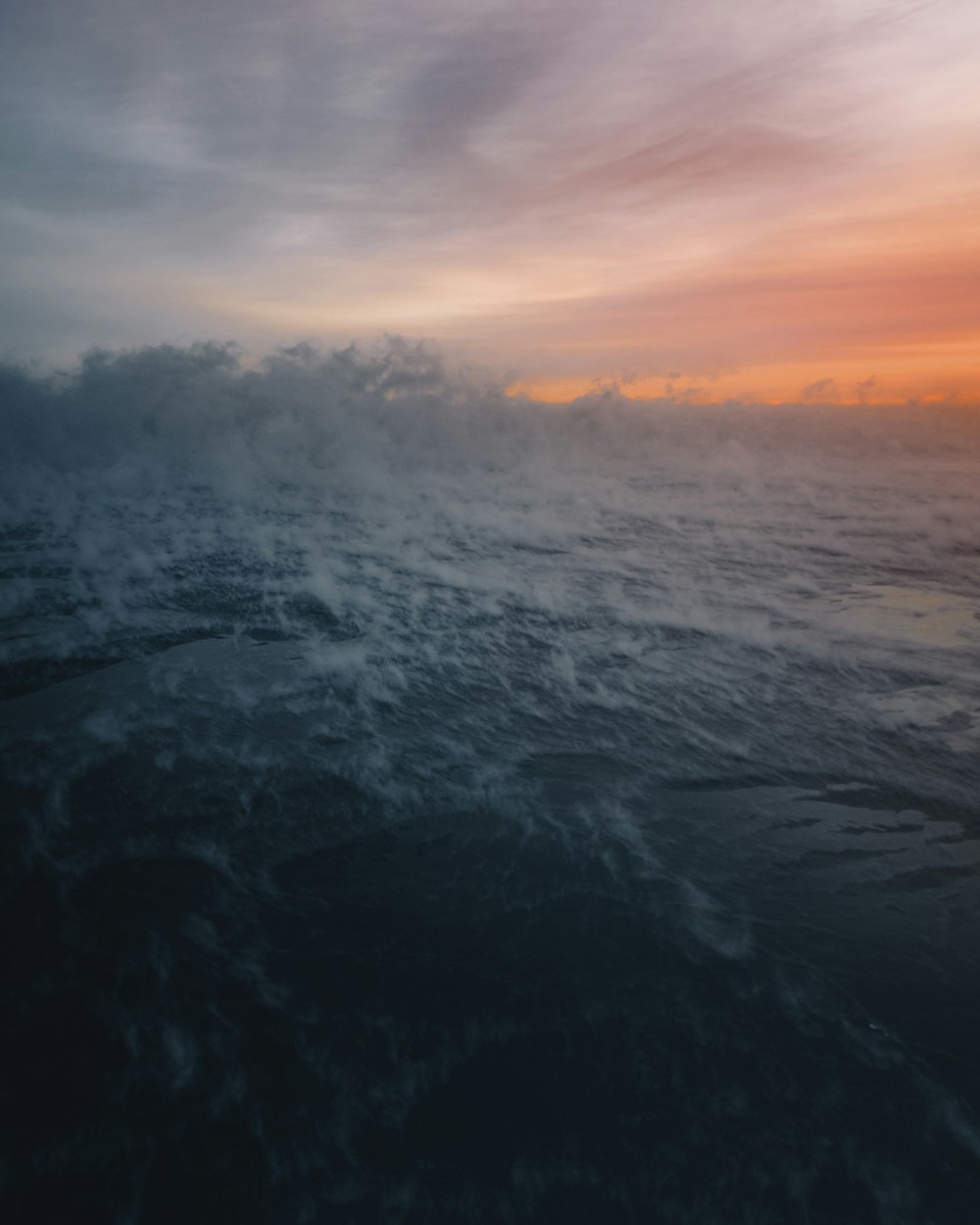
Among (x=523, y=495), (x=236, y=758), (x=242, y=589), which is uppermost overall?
(x=236, y=758)

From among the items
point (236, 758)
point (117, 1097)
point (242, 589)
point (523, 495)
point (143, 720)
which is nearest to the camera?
point (117, 1097)

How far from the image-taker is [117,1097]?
21.0 feet

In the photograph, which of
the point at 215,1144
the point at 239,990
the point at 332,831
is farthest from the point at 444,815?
the point at 215,1144

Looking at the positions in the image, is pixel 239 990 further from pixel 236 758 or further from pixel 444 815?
pixel 236 758

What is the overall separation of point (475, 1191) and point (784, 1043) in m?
3.70

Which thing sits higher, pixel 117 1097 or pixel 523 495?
pixel 117 1097

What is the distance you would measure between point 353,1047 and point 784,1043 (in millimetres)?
4714

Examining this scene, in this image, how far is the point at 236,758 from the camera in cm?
1302

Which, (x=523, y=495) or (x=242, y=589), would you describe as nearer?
(x=242, y=589)

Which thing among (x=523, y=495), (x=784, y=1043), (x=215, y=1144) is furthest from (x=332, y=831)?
(x=523, y=495)

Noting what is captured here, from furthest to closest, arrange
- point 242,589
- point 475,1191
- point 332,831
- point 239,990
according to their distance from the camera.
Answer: point 242,589, point 332,831, point 239,990, point 475,1191

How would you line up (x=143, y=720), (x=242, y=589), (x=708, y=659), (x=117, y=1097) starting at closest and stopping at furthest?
(x=117, y=1097)
(x=143, y=720)
(x=708, y=659)
(x=242, y=589)

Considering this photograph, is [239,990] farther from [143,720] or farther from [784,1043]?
[143,720]

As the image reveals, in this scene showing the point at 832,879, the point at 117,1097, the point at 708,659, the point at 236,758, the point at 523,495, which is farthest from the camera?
the point at 523,495
